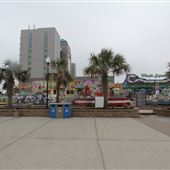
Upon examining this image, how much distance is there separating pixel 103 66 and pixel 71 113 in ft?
16.8

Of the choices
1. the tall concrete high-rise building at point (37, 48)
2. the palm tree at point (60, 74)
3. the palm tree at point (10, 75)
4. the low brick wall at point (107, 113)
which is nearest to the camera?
the low brick wall at point (107, 113)

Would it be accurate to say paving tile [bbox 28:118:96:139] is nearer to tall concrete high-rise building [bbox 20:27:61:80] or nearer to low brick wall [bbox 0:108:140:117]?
low brick wall [bbox 0:108:140:117]

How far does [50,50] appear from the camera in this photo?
115188mm

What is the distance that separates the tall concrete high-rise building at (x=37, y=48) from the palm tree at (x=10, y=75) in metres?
94.3

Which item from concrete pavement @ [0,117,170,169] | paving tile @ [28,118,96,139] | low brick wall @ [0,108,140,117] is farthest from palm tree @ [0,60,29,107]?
concrete pavement @ [0,117,170,169]

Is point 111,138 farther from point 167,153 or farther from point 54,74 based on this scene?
point 54,74

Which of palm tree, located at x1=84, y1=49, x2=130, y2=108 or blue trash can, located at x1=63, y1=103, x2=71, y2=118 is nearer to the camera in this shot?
blue trash can, located at x1=63, y1=103, x2=71, y2=118

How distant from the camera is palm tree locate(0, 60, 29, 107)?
67.9 feet

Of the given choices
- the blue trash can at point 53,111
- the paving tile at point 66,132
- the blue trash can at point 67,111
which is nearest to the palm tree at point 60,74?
the blue trash can at point 53,111

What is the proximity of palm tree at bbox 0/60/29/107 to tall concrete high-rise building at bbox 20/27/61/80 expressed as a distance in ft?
309

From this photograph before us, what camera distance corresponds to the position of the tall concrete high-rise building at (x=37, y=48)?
11525 cm

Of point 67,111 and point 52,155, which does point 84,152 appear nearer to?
point 52,155

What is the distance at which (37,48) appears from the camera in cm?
11806

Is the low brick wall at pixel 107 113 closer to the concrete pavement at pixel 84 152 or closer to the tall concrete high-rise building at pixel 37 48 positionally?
the concrete pavement at pixel 84 152
